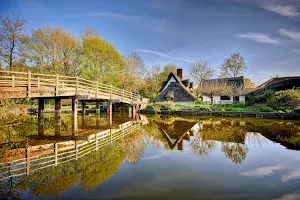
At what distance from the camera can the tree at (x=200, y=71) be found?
45125mm

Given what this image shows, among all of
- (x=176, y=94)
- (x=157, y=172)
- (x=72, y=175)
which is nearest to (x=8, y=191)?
(x=72, y=175)

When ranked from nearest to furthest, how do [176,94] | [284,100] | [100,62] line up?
[284,100]
[100,62]
[176,94]

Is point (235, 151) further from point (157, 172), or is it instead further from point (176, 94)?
point (176, 94)

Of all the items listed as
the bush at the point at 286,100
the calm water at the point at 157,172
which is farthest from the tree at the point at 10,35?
the bush at the point at 286,100

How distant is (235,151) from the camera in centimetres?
715

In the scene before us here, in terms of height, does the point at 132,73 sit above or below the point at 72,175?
above

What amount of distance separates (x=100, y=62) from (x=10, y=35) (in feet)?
39.1

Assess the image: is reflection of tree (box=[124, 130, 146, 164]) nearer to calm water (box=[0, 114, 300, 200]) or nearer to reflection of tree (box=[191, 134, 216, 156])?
calm water (box=[0, 114, 300, 200])

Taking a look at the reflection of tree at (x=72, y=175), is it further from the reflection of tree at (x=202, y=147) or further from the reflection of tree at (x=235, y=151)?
the reflection of tree at (x=235, y=151)

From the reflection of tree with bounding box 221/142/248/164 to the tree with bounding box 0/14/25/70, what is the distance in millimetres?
25098

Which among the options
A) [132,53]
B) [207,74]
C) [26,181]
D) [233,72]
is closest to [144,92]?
[132,53]

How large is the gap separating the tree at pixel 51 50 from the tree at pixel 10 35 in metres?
1.41

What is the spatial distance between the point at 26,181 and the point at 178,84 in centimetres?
3006

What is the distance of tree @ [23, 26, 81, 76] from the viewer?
24.7 metres
